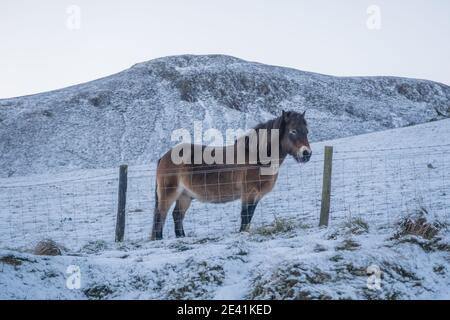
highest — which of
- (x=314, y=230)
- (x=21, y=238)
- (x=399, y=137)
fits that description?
(x=399, y=137)

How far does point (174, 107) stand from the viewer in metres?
34.8

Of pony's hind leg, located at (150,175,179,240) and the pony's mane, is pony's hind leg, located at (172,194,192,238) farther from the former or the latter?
the pony's mane

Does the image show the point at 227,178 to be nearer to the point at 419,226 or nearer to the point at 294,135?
the point at 294,135

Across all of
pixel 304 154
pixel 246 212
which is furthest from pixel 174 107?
pixel 304 154

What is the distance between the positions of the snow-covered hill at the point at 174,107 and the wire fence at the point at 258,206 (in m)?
12.0

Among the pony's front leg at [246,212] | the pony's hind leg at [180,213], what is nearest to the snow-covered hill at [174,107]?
the pony's hind leg at [180,213]

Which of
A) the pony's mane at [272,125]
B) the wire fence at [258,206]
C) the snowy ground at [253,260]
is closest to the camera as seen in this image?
the snowy ground at [253,260]

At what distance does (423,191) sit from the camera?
10.4 metres

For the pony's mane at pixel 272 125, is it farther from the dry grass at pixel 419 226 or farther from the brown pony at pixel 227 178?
the dry grass at pixel 419 226

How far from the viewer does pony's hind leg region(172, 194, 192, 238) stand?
27.9 feet

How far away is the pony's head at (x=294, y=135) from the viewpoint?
308 inches
